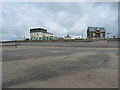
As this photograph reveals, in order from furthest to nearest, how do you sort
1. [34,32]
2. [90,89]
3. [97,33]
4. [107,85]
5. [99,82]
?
[34,32], [97,33], [99,82], [107,85], [90,89]

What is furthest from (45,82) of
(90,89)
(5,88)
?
(90,89)

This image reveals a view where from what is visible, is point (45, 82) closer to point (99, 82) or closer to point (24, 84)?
point (24, 84)

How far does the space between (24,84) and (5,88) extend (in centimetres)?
58

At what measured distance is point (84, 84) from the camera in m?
3.29

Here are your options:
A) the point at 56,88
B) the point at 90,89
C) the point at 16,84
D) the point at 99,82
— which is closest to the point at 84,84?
the point at 90,89

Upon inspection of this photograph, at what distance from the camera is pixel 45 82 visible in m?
3.50

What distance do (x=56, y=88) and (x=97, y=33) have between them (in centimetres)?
7061

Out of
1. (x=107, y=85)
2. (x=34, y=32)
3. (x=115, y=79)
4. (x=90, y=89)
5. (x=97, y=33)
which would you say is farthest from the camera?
(x=34, y=32)

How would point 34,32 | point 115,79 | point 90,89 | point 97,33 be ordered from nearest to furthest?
point 90,89, point 115,79, point 97,33, point 34,32

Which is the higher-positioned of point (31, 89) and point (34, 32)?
point (34, 32)

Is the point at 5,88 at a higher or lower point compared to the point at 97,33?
lower

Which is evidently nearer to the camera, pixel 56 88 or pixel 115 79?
pixel 56 88

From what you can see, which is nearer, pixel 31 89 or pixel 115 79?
pixel 31 89

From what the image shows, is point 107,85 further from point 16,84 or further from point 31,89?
point 16,84
